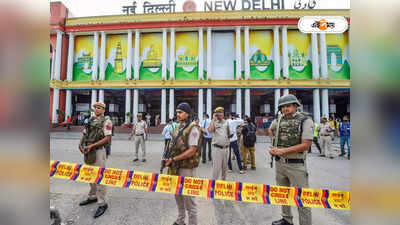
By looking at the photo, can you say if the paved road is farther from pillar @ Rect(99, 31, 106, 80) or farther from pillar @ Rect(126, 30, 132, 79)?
pillar @ Rect(99, 31, 106, 80)

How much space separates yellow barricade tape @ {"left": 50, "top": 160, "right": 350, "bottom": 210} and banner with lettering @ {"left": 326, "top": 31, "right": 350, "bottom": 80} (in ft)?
68.1

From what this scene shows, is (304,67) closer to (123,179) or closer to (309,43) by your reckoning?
(309,43)

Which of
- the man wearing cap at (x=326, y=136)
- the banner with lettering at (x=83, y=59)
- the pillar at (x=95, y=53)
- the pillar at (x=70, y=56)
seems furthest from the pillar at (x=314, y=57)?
the pillar at (x=70, y=56)

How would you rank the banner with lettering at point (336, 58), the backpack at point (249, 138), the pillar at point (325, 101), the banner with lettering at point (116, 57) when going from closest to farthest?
the backpack at point (249, 138), the banner with lettering at point (336, 58), the pillar at point (325, 101), the banner with lettering at point (116, 57)

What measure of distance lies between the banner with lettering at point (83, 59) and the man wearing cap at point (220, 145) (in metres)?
20.9

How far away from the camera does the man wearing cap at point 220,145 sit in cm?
371

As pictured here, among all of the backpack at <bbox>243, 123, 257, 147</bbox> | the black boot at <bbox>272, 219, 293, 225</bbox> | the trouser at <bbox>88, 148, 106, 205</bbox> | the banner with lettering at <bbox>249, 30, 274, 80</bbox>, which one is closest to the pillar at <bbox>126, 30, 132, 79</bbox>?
the banner with lettering at <bbox>249, 30, 274, 80</bbox>

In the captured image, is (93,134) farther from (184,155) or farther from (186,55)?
(186,55)

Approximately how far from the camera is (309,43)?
18.4 metres

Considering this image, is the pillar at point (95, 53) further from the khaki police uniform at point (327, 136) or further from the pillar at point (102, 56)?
the khaki police uniform at point (327, 136)

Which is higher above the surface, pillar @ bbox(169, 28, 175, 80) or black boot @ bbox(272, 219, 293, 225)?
pillar @ bbox(169, 28, 175, 80)

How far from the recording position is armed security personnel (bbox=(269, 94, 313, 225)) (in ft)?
7.54

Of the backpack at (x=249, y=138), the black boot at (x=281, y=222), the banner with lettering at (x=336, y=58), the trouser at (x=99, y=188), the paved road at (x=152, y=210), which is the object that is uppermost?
the banner with lettering at (x=336, y=58)
